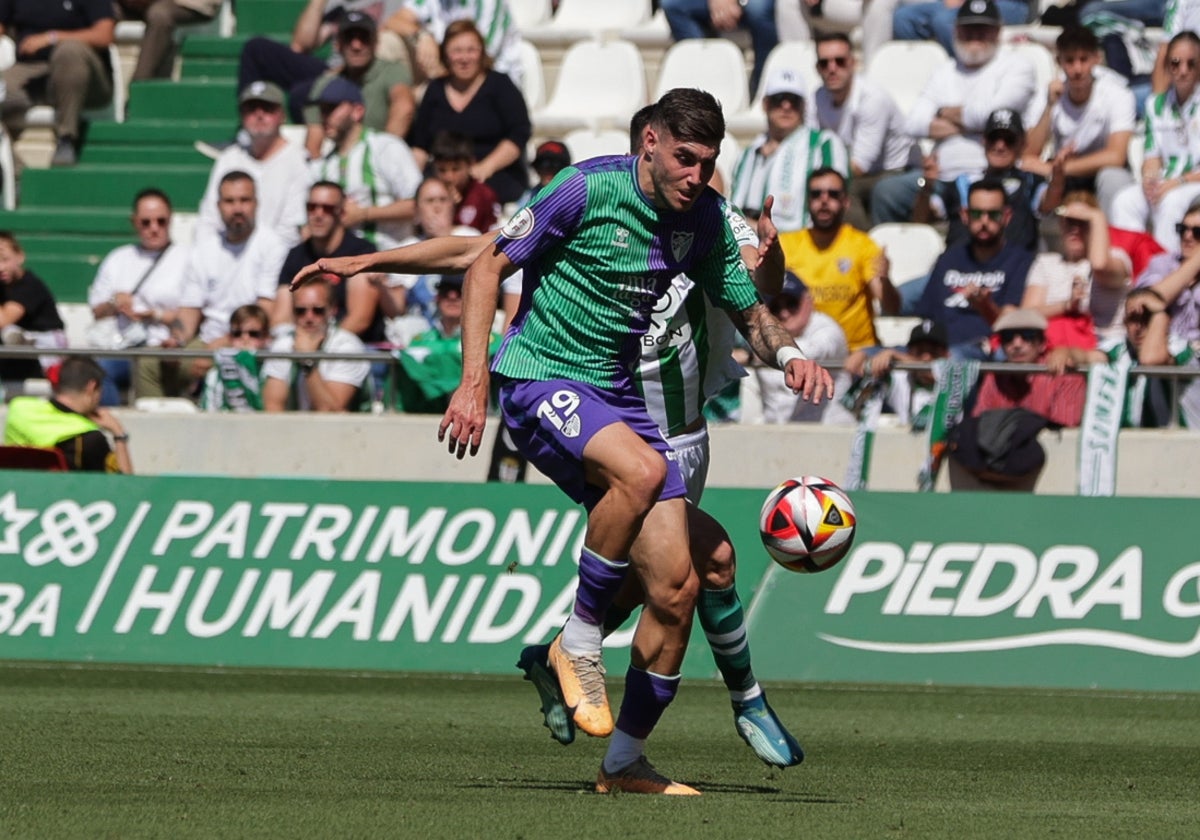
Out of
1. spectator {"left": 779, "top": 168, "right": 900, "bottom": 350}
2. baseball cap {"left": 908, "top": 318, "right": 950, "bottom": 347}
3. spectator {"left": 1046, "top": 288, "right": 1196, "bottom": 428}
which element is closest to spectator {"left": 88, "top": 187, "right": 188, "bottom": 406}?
spectator {"left": 779, "top": 168, "right": 900, "bottom": 350}

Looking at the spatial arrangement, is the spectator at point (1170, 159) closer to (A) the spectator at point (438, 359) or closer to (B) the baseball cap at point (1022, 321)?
(B) the baseball cap at point (1022, 321)

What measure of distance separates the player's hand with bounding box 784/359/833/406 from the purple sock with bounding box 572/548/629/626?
85 cm

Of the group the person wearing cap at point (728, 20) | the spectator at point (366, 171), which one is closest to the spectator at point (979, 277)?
the spectator at point (366, 171)

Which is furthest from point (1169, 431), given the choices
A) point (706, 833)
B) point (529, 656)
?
point (706, 833)

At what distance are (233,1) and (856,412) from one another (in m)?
9.28

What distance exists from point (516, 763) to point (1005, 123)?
7481 mm

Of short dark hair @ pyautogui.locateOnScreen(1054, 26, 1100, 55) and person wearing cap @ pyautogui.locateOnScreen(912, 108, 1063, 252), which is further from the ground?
short dark hair @ pyautogui.locateOnScreen(1054, 26, 1100, 55)

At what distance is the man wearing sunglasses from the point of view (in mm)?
13688

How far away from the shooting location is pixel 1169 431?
13.1 metres

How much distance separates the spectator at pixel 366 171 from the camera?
15.6m

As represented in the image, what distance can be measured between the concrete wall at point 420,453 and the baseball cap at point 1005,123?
7.63 feet

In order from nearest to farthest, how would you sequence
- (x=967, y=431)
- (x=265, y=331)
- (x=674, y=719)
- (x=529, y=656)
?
(x=529, y=656) < (x=674, y=719) < (x=967, y=431) < (x=265, y=331)

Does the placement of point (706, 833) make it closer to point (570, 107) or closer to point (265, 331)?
point (265, 331)

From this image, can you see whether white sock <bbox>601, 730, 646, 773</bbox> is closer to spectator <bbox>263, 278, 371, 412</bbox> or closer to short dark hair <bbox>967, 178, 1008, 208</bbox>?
short dark hair <bbox>967, 178, 1008, 208</bbox>
